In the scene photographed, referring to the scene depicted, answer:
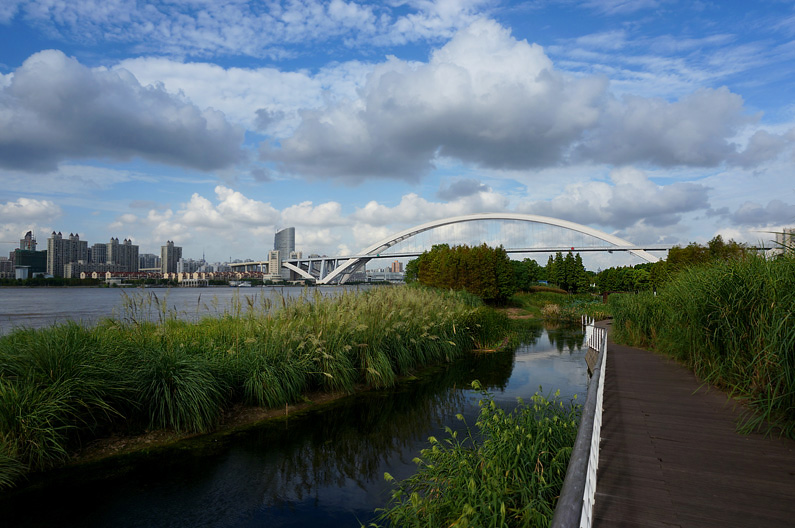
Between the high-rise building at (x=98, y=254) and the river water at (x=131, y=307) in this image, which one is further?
the high-rise building at (x=98, y=254)

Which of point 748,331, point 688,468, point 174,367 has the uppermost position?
point 748,331

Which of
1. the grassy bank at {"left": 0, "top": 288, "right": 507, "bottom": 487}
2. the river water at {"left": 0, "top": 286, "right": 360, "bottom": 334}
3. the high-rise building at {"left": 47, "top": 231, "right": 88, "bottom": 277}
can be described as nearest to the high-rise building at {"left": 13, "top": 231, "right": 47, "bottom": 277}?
the high-rise building at {"left": 47, "top": 231, "right": 88, "bottom": 277}

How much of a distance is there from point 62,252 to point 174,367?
10455 centimetres

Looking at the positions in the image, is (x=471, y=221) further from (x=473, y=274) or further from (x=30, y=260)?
(x=30, y=260)

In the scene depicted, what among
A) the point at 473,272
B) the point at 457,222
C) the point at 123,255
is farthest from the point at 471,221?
the point at 123,255

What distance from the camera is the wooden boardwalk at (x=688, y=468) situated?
2814 mm

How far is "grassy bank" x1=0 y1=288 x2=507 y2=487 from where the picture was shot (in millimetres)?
5176

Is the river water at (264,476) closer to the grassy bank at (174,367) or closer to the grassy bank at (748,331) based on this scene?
the grassy bank at (174,367)

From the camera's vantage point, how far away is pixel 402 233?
7119 cm

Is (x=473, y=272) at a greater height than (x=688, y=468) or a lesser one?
greater

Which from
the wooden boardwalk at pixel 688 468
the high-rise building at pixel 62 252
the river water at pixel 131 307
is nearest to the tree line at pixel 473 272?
the river water at pixel 131 307

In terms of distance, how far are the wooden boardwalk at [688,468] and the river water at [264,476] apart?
103 inches

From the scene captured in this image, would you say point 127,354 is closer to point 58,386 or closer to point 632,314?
point 58,386

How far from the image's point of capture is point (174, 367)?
21.2 feet
